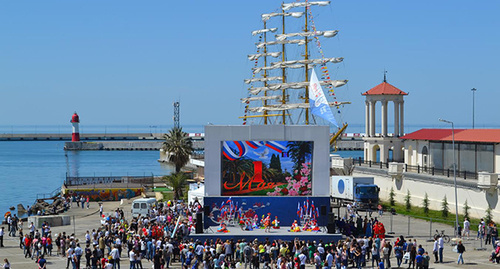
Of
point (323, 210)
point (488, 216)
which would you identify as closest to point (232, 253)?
point (323, 210)

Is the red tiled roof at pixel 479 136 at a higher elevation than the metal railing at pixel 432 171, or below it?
higher

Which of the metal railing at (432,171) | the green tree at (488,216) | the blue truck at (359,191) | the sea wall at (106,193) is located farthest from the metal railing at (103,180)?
the green tree at (488,216)

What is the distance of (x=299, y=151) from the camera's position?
45.9 m

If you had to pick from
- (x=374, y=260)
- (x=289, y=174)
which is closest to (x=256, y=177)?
(x=289, y=174)

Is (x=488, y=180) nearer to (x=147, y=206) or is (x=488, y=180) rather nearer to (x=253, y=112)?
(x=147, y=206)

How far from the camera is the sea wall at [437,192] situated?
5050cm

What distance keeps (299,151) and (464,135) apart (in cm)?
2018

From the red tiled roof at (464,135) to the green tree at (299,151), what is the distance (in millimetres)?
16286

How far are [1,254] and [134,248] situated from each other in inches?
371

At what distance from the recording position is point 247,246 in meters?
34.3

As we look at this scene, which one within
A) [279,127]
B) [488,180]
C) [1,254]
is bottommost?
[1,254]

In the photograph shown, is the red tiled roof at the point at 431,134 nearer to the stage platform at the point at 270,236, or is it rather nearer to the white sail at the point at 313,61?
the white sail at the point at 313,61

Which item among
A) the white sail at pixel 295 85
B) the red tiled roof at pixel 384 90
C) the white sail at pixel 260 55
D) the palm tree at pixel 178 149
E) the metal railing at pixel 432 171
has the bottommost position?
the metal railing at pixel 432 171

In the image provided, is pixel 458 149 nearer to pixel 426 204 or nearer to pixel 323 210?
pixel 426 204
